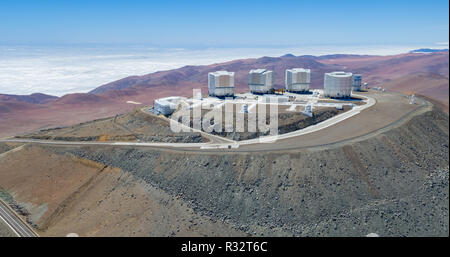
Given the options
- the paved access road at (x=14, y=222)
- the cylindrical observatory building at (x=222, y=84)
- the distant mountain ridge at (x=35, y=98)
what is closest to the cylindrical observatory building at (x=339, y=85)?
the cylindrical observatory building at (x=222, y=84)

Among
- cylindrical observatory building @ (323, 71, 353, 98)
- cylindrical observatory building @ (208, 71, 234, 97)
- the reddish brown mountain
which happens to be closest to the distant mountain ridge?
the reddish brown mountain

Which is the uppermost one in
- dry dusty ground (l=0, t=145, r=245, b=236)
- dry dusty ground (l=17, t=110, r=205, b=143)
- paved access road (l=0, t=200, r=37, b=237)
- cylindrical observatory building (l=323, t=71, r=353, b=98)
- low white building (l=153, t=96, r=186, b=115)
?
cylindrical observatory building (l=323, t=71, r=353, b=98)

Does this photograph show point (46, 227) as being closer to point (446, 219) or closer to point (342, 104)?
point (446, 219)

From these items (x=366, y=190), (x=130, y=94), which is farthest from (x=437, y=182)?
(x=130, y=94)

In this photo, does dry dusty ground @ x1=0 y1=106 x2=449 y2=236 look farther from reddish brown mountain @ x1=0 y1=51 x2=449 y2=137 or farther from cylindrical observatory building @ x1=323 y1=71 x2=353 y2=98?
reddish brown mountain @ x1=0 y1=51 x2=449 y2=137

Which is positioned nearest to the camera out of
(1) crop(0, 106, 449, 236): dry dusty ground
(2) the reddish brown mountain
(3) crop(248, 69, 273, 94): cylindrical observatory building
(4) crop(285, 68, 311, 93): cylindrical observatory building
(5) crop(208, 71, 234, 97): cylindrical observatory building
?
(1) crop(0, 106, 449, 236): dry dusty ground

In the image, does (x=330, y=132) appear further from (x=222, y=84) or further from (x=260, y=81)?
(x=222, y=84)

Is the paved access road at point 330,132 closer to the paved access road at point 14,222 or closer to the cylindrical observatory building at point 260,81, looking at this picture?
the paved access road at point 14,222
